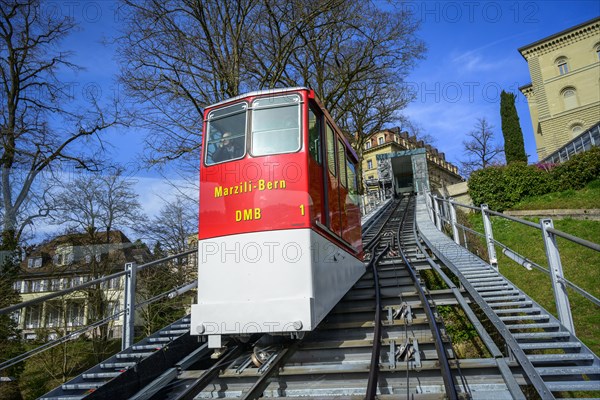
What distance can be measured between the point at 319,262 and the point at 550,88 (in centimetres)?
4615

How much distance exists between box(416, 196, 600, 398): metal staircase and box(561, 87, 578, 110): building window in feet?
136

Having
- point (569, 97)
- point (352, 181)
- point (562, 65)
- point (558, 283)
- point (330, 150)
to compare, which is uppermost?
point (562, 65)

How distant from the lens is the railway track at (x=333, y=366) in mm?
3932

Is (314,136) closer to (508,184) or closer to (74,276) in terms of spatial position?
(508,184)

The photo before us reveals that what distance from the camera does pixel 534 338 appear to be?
14.4 feet

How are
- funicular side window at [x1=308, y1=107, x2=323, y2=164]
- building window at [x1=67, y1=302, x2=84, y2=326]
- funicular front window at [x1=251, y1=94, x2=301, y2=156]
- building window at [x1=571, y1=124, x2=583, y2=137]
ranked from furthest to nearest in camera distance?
building window at [x1=571, y1=124, x2=583, y2=137] < building window at [x1=67, y1=302, x2=84, y2=326] < funicular side window at [x1=308, y1=107, x2=323, y2=164] < funicular front window at [x1=251, y1=94, x2=301, y2=156]

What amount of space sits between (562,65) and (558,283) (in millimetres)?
45735

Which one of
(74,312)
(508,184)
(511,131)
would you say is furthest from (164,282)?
(511,131)

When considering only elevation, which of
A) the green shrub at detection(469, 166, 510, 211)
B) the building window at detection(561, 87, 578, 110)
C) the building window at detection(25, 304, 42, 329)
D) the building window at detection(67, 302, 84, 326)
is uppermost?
the building window at detection(561, 87, 578, 110)

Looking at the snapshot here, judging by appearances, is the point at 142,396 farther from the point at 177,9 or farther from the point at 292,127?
the point at 177,9

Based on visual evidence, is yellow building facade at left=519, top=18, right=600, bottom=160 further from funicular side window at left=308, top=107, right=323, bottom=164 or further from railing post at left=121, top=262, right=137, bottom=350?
railing post at left=121, top=262, right=137, bottom=350

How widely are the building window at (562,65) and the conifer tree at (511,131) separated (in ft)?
18.6

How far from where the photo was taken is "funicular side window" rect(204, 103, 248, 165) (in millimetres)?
5508

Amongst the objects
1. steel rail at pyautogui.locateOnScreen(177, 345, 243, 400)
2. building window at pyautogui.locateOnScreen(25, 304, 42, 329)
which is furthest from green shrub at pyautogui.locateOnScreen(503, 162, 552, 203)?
building window at pyautogui.locateOnScreen(25, 304, 42, 329)
